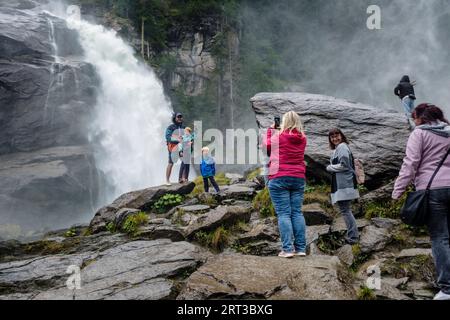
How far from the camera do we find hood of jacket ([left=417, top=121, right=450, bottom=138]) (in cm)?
363

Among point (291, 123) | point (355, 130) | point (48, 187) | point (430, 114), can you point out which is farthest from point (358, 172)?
point (48, 187)

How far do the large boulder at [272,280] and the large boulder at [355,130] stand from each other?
4.42 m

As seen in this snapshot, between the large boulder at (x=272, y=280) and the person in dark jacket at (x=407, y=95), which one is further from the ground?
the person in dark jacket at (x=407, y=95)

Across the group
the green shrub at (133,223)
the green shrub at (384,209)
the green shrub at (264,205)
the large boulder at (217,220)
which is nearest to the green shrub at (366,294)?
the large boulder at (217,220)

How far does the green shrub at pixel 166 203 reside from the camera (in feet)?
29.6

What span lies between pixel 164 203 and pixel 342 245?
193 inches

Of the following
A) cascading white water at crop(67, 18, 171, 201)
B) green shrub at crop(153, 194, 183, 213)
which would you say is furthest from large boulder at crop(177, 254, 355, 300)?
cascading white water at crop(67, 18, 171, 201)

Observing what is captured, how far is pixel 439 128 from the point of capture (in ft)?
12.1

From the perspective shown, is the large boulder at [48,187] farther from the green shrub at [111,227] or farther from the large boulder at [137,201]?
the green shrub at [111,227]

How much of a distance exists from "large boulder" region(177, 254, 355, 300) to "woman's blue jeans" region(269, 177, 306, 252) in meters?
0.26

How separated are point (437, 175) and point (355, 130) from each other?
5351mm

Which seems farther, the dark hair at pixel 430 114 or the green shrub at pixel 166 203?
the green shrub at pixel 166 203

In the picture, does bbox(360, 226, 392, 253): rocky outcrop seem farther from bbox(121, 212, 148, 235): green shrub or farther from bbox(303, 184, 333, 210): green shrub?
bbox(121, 212, 148, 235): green shrub

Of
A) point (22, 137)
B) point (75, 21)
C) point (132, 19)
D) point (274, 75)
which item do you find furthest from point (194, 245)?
point (274, 75)
